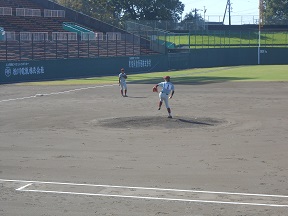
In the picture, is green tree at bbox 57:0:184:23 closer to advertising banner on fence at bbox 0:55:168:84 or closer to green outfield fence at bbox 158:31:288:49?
green outfield fence at bbox 158:31:288:49

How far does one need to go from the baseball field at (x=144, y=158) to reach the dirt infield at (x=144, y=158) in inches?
0.9

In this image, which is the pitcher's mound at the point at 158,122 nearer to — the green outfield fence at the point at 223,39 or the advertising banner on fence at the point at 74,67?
the advertising banner on fence at the point at 74,67

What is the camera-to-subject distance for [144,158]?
16.8m

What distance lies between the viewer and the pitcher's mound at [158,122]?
2325cm

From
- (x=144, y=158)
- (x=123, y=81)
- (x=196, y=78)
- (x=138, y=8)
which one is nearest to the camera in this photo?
(x=144, y=158)

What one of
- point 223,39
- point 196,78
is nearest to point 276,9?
point 223,39

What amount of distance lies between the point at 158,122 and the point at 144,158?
7364mm

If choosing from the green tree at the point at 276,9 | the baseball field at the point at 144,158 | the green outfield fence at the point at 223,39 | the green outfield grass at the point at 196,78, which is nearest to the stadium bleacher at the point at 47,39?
the green outfield grass at the point at 196,78

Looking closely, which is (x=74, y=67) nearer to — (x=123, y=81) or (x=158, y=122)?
(x=123, y=81)

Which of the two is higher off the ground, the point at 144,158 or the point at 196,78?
the point at 196,78

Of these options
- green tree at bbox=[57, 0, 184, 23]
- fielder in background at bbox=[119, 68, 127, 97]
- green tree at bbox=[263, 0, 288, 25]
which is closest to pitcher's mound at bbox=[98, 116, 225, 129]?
fielder in background at bbox=[119, 68, 127, 97]

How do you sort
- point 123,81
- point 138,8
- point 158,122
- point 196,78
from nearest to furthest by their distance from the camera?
point 158,122 → point 123,81 → point 196,78 → point 138,8

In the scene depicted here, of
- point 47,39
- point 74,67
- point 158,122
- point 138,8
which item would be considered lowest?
point 158,122

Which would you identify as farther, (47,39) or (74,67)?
(47,39)
